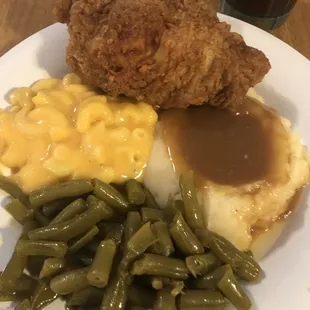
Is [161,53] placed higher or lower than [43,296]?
higher

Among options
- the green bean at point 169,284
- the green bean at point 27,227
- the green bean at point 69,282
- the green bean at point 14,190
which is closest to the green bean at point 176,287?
the green bean at point 169,284

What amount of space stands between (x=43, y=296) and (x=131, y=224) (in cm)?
50

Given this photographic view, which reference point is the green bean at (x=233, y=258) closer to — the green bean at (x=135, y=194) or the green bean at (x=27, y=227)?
the green bean at (x=135, y=194)

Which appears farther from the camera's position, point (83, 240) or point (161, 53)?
point (161, 53)

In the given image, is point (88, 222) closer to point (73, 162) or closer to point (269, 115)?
point (73, 162)

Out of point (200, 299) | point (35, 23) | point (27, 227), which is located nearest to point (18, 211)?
point (27, 227)

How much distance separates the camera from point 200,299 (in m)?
2.12

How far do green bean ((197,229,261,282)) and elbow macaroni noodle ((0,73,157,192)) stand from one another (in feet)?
1.94

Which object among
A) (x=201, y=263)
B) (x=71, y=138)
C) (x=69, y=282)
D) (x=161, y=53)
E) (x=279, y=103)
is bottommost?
(x=69, y=282)

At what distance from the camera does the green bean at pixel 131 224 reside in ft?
7.37

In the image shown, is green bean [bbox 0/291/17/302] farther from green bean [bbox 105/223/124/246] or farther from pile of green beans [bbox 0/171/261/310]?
green bean [bbox 105/223/124/246]

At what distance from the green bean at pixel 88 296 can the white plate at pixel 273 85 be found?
0.41 m

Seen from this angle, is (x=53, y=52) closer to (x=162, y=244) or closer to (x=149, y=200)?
(x=149, y=200)

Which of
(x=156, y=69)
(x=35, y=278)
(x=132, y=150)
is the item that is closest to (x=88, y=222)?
(x=35, y=278)
